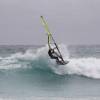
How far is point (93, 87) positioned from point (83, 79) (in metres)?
3.83

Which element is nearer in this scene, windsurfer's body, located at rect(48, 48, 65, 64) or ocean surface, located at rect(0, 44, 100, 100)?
ocean surface, located at rect(0, 44, 100, 100)

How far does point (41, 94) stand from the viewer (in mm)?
22547

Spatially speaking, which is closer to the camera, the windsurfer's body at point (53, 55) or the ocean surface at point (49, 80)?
the ocean surface at point (49, 80)

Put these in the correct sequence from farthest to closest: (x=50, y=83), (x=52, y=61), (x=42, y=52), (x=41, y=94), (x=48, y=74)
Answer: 1. (x=42, y=52)
2. (x=52, y=61)
3. (x=48, y=74)
4. (x=50, y=83)
5. (x=41, y=94)

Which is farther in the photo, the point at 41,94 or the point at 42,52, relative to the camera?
the point at 42,52

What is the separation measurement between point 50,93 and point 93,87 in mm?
3359

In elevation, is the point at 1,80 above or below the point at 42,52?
below

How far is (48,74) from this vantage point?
31.2 metres

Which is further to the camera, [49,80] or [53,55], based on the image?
[49,80]

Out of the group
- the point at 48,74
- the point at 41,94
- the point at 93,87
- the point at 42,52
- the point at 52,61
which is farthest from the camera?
the point at 42,52

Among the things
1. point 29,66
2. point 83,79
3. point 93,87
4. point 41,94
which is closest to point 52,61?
point 29,66

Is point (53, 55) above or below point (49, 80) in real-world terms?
above

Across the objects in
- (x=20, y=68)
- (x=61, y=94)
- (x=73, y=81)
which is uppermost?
(x=20, y=68)

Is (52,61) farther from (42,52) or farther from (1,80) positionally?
(1,80)
